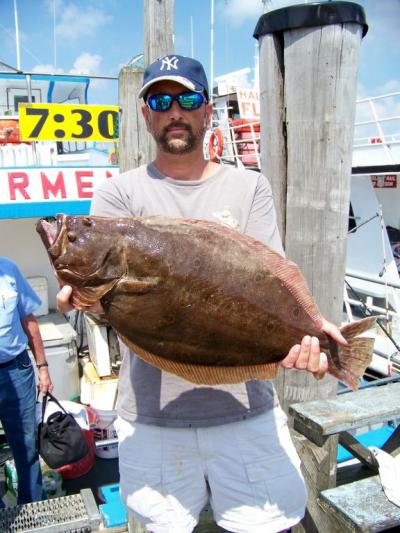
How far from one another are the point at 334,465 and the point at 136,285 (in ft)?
5.93

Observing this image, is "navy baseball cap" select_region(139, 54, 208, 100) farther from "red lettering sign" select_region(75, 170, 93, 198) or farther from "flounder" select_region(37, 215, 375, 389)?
"red lettering sign" select_region(75, 170, 93, 198)

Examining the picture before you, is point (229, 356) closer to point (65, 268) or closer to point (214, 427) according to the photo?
point (214, 427)

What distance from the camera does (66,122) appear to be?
623cm

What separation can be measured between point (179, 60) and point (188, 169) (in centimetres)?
48

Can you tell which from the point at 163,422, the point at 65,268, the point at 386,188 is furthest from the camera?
the point at 386,188

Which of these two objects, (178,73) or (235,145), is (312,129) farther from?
(235,145)

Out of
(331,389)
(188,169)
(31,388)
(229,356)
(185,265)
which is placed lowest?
(31,388)

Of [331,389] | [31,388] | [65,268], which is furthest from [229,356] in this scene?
[31,388]

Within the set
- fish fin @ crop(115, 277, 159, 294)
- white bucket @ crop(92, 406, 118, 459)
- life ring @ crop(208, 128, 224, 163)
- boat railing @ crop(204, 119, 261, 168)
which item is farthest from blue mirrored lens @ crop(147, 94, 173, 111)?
life ring @ crop(208, 128, 224, 163)

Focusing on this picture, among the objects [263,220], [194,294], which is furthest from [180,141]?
[194,294]

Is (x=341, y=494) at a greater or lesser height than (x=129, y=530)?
greater

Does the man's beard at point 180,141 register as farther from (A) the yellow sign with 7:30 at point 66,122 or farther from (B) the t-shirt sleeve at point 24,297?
(A) the yellow sign with 7:30 at point 66,122

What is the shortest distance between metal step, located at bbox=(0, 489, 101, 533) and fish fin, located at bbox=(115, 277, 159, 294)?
6.77 ft

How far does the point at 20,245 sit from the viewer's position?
752cm
